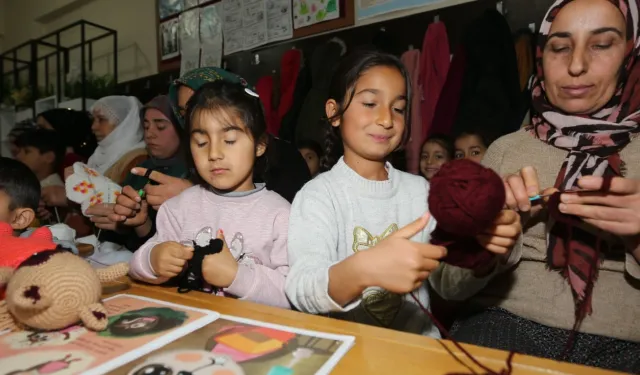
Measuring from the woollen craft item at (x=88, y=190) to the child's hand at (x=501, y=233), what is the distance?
1.28m

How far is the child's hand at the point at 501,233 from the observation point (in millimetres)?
647

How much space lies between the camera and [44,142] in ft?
8.07

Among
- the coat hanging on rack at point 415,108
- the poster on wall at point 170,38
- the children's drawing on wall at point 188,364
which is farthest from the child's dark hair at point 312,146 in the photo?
the children's drawing on wall at point 188,364

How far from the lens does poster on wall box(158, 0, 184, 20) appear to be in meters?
3.04

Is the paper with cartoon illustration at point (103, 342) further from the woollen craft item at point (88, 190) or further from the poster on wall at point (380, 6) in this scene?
the poster on wall at point (380, 6)

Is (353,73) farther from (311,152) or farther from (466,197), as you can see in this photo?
(311,152)

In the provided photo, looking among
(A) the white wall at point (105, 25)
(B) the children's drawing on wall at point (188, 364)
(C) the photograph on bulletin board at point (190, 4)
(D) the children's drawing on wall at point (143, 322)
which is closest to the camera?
(B) the children's drawing on wall at point (188, 364)

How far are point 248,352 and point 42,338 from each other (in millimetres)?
282

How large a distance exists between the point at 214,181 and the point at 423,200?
49 cm

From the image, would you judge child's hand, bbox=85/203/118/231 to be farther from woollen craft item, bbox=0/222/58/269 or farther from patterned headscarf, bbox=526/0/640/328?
patterned headscarf, bbox=526/0/640/328

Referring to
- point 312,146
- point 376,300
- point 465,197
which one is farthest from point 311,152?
point 465,197

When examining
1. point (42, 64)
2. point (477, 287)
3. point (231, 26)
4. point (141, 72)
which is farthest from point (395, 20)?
point (42, 64)

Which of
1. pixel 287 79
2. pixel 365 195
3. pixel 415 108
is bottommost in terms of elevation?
pixel 365 195

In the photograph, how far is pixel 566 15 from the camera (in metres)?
0.88
